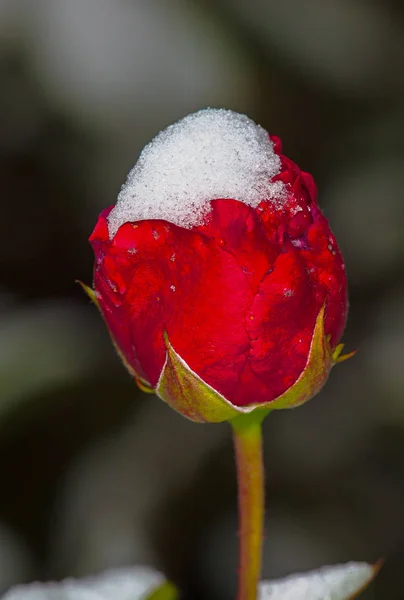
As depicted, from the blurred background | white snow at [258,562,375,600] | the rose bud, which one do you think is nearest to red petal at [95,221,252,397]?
the rose bud

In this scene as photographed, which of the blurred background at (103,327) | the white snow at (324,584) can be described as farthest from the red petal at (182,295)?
the blurred background at (103,327)

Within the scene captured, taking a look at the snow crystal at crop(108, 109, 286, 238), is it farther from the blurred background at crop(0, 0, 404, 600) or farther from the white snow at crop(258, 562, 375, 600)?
the blurred background at crop(0, 0, 404, 600)

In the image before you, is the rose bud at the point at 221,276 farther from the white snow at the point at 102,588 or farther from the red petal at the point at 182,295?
the white snow at the point at 102,588

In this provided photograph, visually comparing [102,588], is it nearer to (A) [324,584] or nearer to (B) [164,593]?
(B) [164,593]

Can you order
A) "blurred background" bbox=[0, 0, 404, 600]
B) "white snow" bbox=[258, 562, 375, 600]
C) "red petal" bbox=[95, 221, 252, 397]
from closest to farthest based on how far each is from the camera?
"red petal" bbox=[95, 221, 252, 397] < "white snow" bbox=[258, 562, 375, 600] < "blurred background" bbox=[0, 0, 404, 600]

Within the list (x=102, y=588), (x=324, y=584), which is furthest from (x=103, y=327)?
(x=324, y=584)

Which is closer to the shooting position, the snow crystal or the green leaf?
the snow crystal
